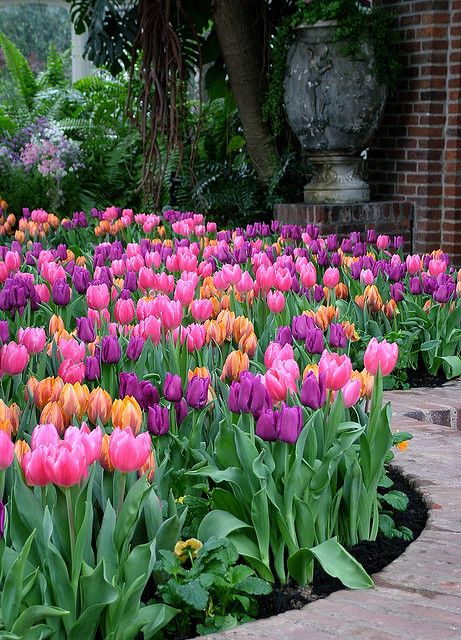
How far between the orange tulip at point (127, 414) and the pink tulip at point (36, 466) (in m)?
0.25

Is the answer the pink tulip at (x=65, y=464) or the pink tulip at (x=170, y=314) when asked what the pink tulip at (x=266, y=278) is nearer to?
the pink tulip at (x=170, y=314)

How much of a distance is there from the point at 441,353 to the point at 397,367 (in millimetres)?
249

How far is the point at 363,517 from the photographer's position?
2254mm

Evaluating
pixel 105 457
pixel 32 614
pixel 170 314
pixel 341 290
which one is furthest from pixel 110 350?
pixel 341 290

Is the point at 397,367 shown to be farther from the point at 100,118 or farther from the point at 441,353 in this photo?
the point at 100,118

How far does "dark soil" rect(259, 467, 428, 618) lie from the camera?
201 cm

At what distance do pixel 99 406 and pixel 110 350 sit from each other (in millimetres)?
435

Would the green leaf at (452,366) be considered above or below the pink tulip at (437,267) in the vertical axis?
below

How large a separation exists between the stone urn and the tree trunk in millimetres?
764

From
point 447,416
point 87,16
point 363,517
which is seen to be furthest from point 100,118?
point 363,517

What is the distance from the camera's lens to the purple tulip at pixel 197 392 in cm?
224

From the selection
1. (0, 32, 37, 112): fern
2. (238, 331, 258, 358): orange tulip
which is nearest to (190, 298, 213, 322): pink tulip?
A: (238, 331, 258, 358): orange tulip

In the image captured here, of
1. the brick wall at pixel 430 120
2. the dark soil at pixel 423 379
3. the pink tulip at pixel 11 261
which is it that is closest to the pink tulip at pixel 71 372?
the pink tulip at pixel 11 261

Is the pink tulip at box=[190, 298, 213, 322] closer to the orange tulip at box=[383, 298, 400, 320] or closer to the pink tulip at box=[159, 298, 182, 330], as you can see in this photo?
the pink tulip at box=[159, 298, 182, 330]
